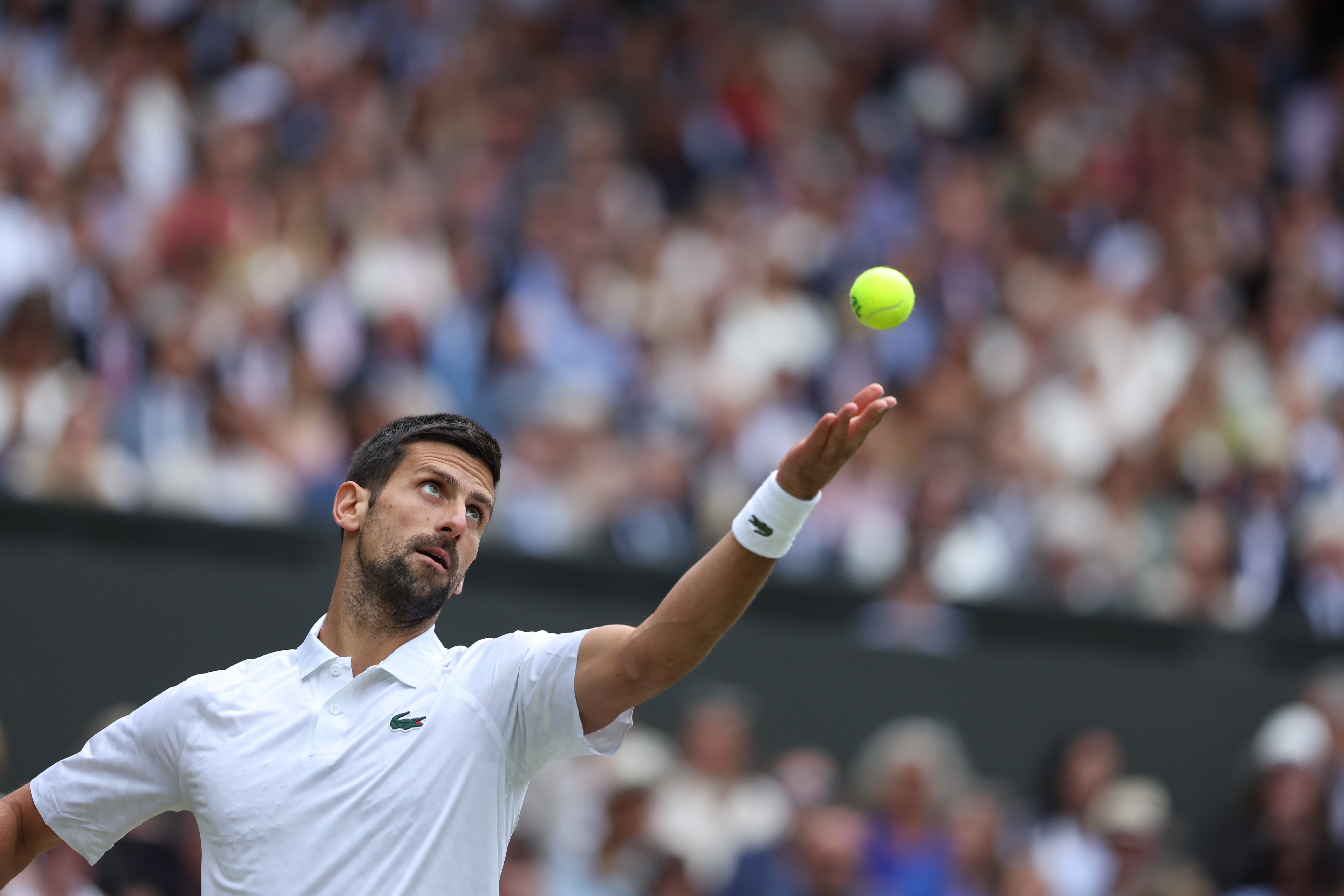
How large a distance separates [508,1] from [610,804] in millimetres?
6443

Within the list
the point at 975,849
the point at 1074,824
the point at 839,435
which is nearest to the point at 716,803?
the point at 975,849

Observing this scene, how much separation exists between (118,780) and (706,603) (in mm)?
1364

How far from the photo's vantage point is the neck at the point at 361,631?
11.3ft

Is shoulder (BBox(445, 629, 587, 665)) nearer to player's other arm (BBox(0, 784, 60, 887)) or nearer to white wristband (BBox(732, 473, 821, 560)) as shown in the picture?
white wristband (BBox(732, 473, 821, 560))

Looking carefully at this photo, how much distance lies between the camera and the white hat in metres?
8.89

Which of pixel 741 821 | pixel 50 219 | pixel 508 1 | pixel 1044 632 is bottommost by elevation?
pixel 741 821

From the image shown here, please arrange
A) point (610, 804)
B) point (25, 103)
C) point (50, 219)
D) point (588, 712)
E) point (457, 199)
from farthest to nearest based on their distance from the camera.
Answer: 1. point (457, 199)
2. point (25, 103)
3. point (50, 219)
4. point (610, 804)
5. point (588, 712)

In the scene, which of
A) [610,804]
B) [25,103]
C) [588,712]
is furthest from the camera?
[25,103]

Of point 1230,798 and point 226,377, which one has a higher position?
point 226,377

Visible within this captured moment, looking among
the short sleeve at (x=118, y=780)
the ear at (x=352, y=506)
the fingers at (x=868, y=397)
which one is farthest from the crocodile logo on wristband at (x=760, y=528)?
the short sleeve at (x=118, y=780)

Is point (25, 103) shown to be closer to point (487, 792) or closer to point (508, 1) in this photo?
point (508, 1)

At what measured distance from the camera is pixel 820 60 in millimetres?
12797

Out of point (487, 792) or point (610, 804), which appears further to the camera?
point (610, 804)

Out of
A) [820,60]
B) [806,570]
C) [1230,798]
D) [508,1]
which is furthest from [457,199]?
[1230,798]
